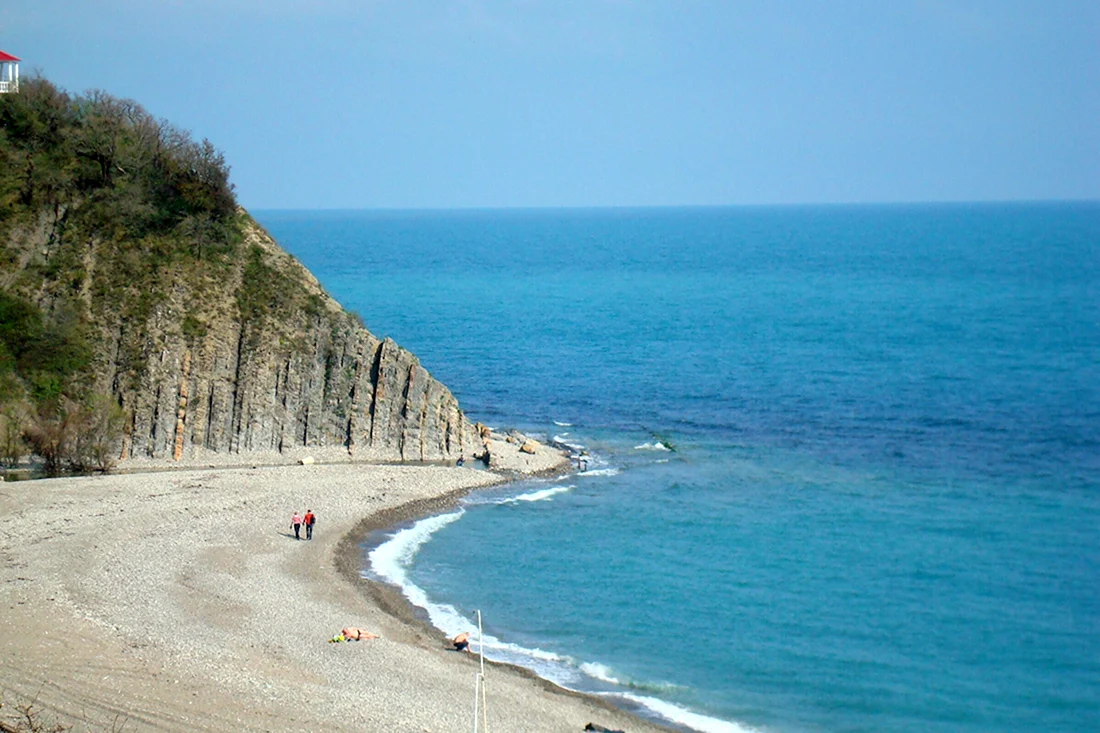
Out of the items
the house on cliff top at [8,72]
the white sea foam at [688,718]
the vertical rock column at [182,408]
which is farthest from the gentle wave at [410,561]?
the house on cliff top at [8,72]

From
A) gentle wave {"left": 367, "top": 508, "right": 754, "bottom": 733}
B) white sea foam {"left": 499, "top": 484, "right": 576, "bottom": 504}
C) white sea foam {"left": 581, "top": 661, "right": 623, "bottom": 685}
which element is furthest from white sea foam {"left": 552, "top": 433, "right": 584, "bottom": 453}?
white sea foam {"left": 581, "top": 661, "right": 623, "bottom": 685}

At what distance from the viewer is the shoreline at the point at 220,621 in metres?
26.9

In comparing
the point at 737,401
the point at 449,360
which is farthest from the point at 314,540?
the point at 449,360

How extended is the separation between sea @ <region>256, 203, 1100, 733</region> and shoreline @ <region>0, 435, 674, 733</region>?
2338 millimetres

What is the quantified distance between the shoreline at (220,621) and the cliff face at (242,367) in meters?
4.31

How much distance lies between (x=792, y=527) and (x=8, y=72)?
4568 centimetres

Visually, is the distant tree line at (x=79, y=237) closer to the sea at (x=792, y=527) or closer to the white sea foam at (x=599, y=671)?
the sea at (x=792, y=527)

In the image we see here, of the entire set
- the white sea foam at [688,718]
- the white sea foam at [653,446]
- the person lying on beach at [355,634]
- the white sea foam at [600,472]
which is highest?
the white sea foam at [653,446]

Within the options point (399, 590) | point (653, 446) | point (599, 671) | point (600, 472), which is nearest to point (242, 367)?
point (600, 472)

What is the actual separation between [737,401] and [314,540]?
32.3 metres

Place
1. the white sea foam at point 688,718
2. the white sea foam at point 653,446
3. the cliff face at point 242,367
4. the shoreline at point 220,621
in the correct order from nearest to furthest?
1. the shoreline at point 220,621
2. the white sea foam at point 688,718
3. the cliff face at point 242,367
4. the white sea foam at point 653,446

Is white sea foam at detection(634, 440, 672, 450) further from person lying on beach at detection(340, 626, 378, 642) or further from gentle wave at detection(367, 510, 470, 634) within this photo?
person lying on beach at detection(340, 626, 378, 642)

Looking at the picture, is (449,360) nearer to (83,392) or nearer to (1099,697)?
(83,392)

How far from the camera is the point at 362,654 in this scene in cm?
3066
